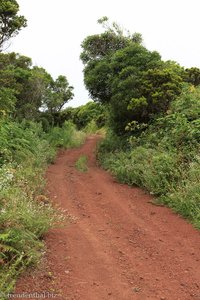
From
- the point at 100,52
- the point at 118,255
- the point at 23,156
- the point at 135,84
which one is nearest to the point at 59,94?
the point at 100,52

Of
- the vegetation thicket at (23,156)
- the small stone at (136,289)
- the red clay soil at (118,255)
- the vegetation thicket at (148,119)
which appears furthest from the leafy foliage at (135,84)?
the small stone at (136,289)

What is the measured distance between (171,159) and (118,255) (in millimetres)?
4389

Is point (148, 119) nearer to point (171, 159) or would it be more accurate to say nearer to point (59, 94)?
point (171, 159)

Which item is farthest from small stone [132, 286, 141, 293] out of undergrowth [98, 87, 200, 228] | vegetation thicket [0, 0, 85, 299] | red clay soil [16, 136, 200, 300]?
undergrowth [98, 87, 200, 228]

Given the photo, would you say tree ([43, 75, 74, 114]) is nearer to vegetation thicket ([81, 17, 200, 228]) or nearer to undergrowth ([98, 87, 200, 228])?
vegetation thicket ([81, 17, 200, 228])

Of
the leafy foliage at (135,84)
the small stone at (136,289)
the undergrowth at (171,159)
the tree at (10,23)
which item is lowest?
the small stone at (136,289)

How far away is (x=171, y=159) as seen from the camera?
9328 mm

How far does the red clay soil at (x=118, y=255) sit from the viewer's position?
435 centimetres

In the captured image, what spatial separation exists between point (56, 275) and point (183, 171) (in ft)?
16.1

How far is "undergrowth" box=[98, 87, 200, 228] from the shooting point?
7918 mm

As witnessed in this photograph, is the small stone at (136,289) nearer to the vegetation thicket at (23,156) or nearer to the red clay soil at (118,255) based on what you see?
the red clay soil at (118,255)

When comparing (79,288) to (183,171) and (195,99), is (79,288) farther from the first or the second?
(195,99)

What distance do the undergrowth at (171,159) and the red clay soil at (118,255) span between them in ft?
1.29

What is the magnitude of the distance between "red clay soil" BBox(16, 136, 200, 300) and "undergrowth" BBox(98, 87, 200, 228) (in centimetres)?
39
